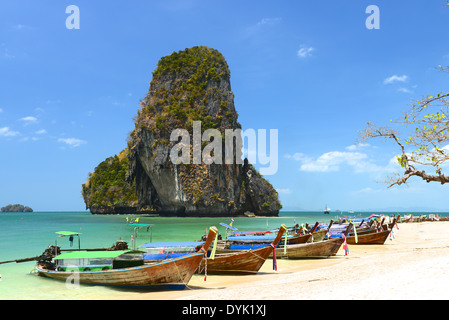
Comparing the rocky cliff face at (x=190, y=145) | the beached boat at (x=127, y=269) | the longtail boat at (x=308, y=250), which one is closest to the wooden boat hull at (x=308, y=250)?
the longtail boat at (x=308, y=250)

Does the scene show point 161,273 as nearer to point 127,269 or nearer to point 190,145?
point 127,269

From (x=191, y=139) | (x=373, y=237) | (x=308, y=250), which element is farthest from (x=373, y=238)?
(x=191, y=139)

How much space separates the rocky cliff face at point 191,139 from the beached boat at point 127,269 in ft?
190

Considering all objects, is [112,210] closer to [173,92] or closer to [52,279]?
[173,92]

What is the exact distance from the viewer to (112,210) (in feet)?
322

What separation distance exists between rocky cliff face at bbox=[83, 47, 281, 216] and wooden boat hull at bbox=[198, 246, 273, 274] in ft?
190

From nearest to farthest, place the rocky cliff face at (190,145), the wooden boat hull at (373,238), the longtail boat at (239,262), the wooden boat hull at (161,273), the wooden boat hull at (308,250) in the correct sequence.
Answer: the wooden boat hull at (161,273), the longtail boat at (239,262), the wooden boat hull at (308,250), the wooden boat hull at (373,238), the rocky cliff face at (190,145)

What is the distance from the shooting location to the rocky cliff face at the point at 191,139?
2805 inches

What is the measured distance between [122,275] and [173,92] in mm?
70271

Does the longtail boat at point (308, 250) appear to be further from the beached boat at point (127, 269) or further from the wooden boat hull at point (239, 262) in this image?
the beached boat at point (127, 269)

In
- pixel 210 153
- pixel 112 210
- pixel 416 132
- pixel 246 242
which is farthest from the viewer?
pixel 112 210

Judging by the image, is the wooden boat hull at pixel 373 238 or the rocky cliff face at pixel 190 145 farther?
the rocky cliff face at pixel 190 145

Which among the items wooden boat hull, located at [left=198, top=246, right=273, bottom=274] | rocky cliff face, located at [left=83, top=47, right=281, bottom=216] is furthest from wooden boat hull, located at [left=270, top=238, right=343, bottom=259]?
rocky cliff face, located at [left=83, top=47, right=281, bottom=216]

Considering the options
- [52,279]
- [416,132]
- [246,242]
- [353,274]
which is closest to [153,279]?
[52,279]
